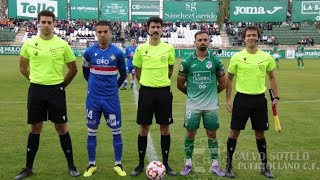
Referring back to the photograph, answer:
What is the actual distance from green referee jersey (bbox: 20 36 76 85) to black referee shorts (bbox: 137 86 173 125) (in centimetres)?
129

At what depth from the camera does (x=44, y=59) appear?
6.04 meters

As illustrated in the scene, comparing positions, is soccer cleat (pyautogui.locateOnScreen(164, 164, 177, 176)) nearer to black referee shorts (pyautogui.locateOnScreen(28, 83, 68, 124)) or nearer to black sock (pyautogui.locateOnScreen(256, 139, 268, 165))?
black sock (pyautogui.locateOnScreen(256, 139, 268, 165))

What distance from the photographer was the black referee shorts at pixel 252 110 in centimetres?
621

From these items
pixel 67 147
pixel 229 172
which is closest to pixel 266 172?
pixel 229 172

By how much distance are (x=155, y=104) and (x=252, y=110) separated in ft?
4.75

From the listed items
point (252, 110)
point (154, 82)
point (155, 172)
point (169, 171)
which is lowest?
point (169, 171)

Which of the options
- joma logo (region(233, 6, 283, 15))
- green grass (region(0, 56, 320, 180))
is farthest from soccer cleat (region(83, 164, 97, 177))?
joma logo (region(233, 6, 283, 15))

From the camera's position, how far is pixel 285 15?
3184 cm

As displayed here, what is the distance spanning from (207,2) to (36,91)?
1072 inches

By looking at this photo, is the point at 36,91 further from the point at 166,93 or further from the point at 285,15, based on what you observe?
the point at 285,15

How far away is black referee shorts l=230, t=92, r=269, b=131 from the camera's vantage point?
20.4 ft

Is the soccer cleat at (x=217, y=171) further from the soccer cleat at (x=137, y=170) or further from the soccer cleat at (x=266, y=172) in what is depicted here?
the soccer cleat at (x=137, y=170)

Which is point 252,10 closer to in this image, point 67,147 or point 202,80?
point 202,80

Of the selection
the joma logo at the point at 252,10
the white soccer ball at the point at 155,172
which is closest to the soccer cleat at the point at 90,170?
the white soccer ball at the point at 155,172
